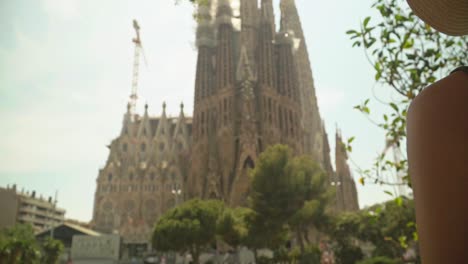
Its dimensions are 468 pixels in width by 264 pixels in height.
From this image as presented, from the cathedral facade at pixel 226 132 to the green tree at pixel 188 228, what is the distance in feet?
43.8

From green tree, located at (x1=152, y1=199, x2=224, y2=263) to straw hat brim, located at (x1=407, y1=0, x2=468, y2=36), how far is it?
1083 inches

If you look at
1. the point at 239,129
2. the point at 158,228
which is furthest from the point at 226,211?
the point at 239,129

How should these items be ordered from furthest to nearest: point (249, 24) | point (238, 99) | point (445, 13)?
point (249, 24)
point (238, 99)
point (445, 13)

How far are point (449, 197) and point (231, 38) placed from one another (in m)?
53.3

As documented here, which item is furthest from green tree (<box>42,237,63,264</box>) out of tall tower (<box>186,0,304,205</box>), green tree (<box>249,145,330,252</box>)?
tall tower (<box>186,0,304,205</box>)

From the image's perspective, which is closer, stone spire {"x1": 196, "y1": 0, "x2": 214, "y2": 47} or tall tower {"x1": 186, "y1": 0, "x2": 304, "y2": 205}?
tall tower {"x1": 186, "y1": 0, "x2": 304, "y2": 205}

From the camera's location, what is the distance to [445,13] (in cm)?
171

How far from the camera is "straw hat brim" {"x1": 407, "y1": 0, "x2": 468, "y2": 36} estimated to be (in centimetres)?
168

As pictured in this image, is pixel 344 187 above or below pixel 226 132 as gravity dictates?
below

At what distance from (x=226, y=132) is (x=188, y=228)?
70.3ft

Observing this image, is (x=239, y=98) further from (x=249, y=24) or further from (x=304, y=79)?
(x=304, y=79)

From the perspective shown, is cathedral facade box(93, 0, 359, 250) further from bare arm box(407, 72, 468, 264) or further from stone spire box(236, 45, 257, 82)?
bare arm box(407, 72, 468, 264)

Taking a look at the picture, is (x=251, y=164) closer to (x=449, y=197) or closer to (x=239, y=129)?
(x=239, y=129)

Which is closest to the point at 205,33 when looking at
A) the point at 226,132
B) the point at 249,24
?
the point at 249,24
